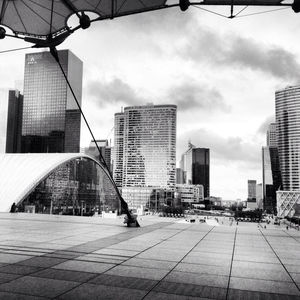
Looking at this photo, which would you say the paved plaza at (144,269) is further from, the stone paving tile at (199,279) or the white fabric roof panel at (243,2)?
the white fabric roof panel at (243,2)

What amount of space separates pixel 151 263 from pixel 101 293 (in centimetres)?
303

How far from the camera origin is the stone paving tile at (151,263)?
29.9 feet

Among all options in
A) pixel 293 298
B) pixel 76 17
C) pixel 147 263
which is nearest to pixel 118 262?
pixel 147 263

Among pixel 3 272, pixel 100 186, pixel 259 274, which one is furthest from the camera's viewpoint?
pixel 100 186

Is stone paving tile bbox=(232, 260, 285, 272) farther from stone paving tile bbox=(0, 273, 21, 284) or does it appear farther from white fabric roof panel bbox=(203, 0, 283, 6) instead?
white fabric roof panel bbox=(203, 0, 283, 6)

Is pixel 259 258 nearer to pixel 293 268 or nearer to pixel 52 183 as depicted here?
pixel 293 268

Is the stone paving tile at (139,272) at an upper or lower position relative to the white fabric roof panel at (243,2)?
lower

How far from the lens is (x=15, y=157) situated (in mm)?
77438

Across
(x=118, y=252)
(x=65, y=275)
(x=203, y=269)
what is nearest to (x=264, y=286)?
(x=203, y=269)

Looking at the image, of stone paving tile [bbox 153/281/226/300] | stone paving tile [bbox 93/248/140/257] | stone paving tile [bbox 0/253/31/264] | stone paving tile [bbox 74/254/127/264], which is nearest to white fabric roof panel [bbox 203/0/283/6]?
stone paving tile [bbox 153/281/226/300]

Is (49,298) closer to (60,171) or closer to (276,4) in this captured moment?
(276,4)

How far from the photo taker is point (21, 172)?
232ft

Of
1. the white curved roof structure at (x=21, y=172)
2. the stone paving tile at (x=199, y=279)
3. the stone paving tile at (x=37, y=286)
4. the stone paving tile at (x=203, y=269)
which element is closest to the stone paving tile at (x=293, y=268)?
the stone paving tile at (x=203, y=269)

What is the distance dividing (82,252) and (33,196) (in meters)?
62.0
